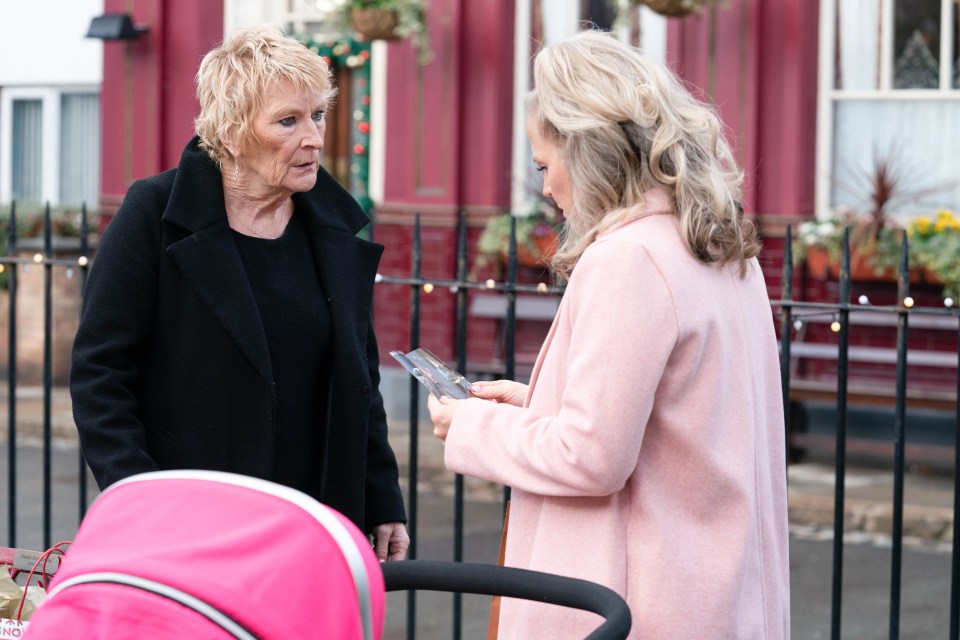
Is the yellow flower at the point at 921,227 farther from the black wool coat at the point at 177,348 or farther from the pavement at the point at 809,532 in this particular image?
the black wool coat at the point at 177,348

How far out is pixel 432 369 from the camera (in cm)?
314

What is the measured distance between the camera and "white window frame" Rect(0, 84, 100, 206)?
16.4 meters

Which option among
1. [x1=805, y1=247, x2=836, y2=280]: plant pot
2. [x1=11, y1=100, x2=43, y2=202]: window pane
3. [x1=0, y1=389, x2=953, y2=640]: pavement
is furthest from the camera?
[x1=11, y1=100, x2=43, y2=202]: window pane

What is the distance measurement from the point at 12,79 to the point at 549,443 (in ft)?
49.6

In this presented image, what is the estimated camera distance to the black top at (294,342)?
341 cm

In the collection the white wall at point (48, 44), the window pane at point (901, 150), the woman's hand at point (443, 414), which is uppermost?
the white wall at point (48, 44)

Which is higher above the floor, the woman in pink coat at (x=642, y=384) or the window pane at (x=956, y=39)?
the window pane at (x=956, y=39)

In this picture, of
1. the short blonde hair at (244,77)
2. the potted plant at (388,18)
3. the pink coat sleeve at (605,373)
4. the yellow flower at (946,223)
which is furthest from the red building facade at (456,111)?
the pink coat sleeve at (605,373)

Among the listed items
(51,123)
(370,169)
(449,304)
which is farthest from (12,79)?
(449,304)

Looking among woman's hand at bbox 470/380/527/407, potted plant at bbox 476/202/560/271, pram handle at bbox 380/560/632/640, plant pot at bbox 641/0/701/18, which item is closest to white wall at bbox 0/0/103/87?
potted plant at bbox 476/202/560/271

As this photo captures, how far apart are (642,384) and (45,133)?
1502 centimetres

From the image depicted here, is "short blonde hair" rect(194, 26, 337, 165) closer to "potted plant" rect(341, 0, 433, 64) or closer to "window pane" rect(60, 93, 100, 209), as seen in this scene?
"potted plant" rect(341, 0, 433, 64)

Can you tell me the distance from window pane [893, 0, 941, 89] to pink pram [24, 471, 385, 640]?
9440 mm

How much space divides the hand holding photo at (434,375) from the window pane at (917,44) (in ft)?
27.8
